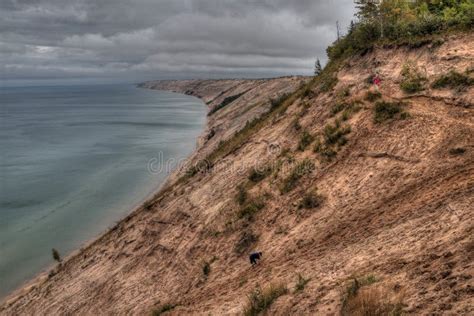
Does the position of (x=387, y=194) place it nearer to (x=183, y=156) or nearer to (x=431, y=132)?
(x=431, y=132)

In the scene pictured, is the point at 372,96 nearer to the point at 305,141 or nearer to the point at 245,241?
the point at 305,141

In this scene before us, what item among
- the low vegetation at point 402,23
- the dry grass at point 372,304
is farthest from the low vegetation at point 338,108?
the dry grass at point 372,304

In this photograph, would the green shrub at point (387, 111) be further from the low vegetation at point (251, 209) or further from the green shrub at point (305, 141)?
the low vegetation at point (251, 209)

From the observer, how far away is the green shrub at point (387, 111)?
19.8 metres

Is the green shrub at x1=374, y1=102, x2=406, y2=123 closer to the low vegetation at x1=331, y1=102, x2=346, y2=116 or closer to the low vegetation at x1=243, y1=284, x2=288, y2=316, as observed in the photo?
the low vegetation at x1=331, y1=102, x2=346, y2=116

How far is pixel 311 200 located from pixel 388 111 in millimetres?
6572

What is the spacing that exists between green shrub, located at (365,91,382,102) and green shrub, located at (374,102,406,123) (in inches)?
42.0

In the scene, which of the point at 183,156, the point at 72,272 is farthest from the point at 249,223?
the point at 183,156

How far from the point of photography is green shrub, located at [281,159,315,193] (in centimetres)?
2039

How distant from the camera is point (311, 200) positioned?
18312mm

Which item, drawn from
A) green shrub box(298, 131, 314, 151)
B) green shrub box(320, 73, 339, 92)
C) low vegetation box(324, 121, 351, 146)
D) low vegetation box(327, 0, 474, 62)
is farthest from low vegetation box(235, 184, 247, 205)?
low vegetation box(327, 0, 474, 62)

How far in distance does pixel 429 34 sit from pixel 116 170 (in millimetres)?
51907

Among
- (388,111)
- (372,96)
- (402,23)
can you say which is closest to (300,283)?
(388,111)

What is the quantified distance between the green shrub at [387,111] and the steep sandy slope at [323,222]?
0.33 meters
